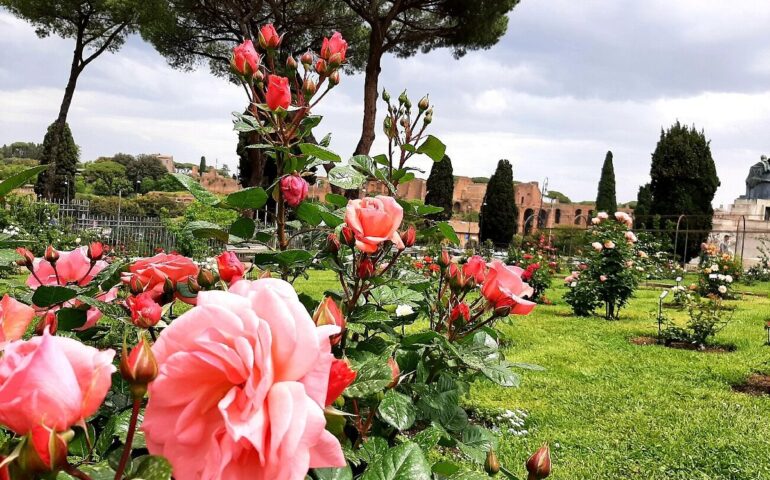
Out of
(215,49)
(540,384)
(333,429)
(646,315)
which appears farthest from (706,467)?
(215,49)

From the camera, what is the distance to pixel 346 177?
912mm

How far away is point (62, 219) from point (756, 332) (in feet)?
33.0

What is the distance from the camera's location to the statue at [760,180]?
25.7 m

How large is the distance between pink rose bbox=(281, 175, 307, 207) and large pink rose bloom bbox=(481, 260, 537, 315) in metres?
0.27

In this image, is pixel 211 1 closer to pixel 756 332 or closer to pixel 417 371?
pixel 756 332

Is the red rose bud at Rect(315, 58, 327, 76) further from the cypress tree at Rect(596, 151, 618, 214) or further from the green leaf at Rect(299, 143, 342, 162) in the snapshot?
the cypress tree at Rect(596, 151, 618, 214)

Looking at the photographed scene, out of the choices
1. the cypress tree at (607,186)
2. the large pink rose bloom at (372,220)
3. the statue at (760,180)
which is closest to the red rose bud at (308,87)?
the large pink rose bloom at (372,220)

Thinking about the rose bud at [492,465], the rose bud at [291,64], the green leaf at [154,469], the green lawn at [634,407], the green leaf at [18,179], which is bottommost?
the green lawn at [634,407]

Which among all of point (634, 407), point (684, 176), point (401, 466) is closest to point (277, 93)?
point (401, 466)

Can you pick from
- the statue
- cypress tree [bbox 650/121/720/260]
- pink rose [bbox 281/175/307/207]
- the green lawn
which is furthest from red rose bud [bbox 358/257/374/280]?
the statue

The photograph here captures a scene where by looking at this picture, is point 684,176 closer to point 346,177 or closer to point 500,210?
point 500,210

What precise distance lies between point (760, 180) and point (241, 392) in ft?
100

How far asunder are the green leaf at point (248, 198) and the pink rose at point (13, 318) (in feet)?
1.07

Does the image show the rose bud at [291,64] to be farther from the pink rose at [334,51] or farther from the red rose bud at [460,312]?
the red rose bud at [460,312]
